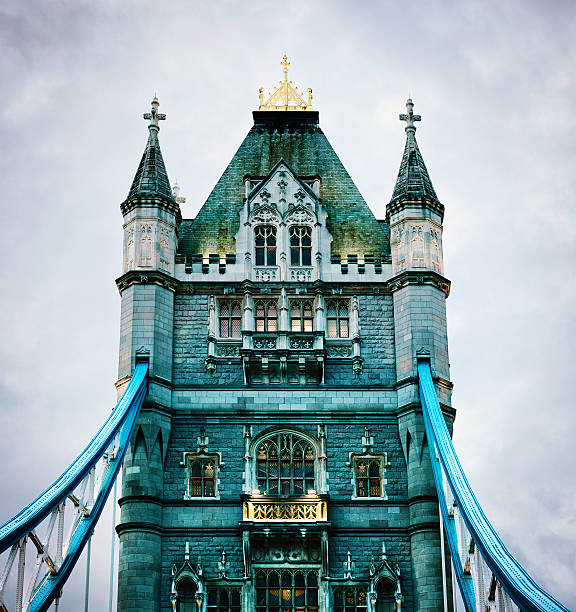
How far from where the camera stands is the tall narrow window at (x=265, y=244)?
45.1 m

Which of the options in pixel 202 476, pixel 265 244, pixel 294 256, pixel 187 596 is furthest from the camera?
pixel 265 244

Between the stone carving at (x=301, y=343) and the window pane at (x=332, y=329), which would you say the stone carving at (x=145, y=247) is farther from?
the window pane at (x=332, y=329)

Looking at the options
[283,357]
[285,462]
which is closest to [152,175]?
[283,357]

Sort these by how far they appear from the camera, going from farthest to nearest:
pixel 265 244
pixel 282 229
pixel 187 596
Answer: pixel 282 229 → pixel 265 244 → pixel 187 596

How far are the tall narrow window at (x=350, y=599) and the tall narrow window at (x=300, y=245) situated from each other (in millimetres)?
11689

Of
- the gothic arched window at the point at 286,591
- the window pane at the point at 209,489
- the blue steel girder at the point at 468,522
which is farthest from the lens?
the window pane at the point at 209,489

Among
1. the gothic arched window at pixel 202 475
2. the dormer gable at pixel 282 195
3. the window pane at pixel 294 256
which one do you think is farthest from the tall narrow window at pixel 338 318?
the gothic arched window at pixel 202 475

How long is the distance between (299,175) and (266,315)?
636 centimetres

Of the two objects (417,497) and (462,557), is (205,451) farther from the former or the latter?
(462,557)

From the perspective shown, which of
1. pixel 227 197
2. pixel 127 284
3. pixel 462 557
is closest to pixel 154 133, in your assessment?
pixel 227 197

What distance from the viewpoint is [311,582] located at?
39656mm

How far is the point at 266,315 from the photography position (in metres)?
44.0

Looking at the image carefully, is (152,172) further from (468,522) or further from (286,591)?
(468,522)

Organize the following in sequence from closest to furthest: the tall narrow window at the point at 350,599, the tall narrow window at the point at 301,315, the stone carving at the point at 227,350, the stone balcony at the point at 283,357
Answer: the tall narrow window at the point at 350,599 → the stone balcony at the point at 283,357 → the stone carving at the point at 227,350 → the tall narrow window at the point at 301,315
